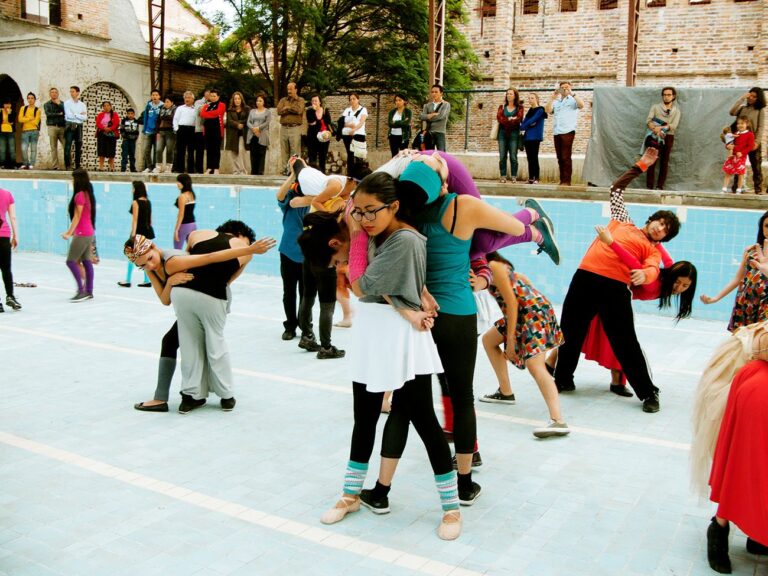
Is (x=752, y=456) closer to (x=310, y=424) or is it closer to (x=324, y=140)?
(x=310, y=424)

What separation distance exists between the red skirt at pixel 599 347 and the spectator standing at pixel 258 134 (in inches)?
420

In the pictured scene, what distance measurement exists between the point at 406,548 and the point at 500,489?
37.6 inches

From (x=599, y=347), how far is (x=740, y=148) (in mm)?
6921

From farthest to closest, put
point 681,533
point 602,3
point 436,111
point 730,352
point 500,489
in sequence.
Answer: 1. point 602,3
2. point 436,111
3. point 500,489
4. point 681,533
5. point 730,352

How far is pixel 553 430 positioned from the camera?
5449 mm

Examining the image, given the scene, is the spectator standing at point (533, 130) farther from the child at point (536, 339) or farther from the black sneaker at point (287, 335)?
the child at point (536, 339)

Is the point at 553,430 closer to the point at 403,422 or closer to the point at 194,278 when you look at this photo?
the point at 403,422

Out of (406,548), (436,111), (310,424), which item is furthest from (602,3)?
(406,548)

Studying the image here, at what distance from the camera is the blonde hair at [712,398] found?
3.63 meters

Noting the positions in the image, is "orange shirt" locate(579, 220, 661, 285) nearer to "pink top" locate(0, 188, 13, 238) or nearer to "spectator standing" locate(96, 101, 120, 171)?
"pink top" locate(0, 188, 13, 238)

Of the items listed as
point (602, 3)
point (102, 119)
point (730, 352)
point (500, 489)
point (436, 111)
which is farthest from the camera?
point (602, 3)

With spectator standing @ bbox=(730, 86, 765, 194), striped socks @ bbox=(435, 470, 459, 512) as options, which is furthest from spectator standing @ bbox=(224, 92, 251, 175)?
striped socks @ bbox=(435, 470, 459, 512)

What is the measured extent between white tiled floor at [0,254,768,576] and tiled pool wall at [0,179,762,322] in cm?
327

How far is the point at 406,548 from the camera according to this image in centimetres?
381
